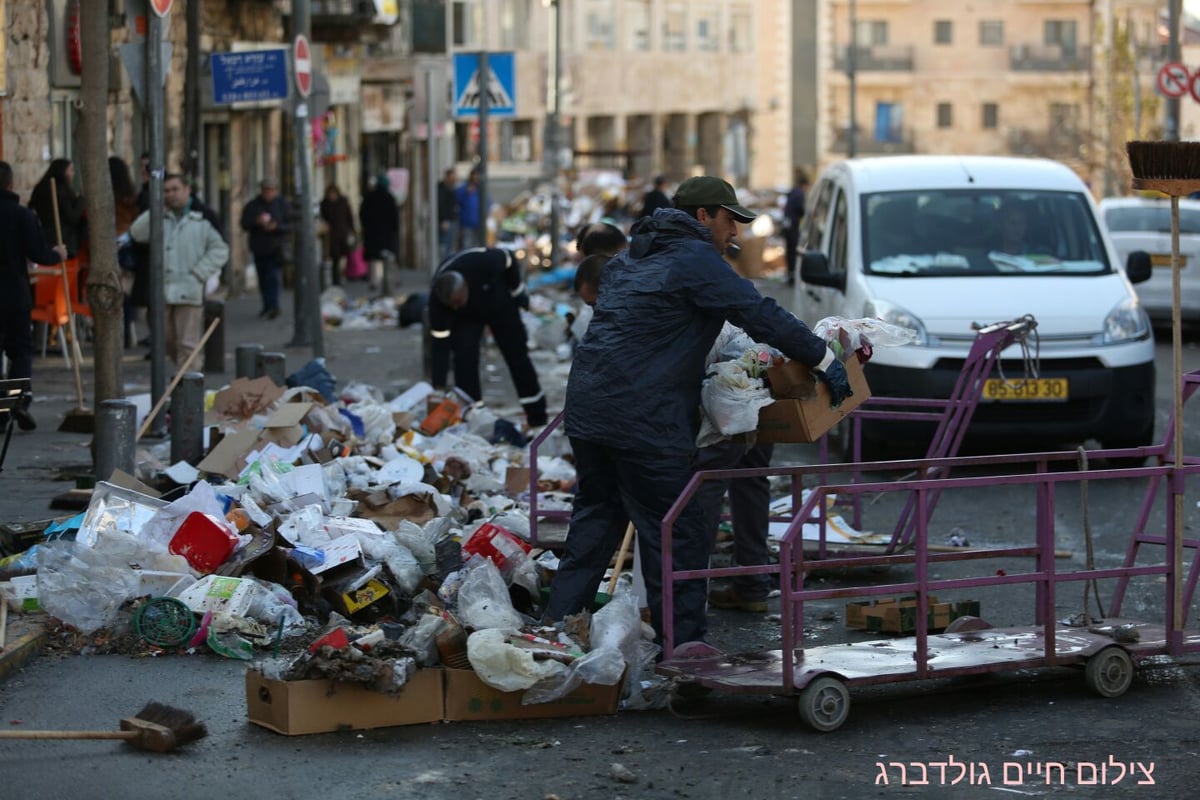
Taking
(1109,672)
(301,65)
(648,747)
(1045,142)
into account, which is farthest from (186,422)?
(1045,142)

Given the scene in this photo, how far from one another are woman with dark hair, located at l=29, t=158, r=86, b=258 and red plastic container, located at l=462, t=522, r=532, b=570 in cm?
961

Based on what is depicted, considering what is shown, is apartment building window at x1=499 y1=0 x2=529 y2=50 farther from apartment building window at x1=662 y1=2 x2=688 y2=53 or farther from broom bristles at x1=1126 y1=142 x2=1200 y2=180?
broom bristles at x1=1126 y1=142 x2=1200 y2=180

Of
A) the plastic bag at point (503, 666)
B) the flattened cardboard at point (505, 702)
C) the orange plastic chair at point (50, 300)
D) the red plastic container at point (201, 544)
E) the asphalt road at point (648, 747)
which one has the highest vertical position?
the orange plastic chair at point (50, 300)

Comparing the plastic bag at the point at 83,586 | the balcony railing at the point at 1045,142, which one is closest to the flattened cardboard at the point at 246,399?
the plastic bag at the point at 83,586

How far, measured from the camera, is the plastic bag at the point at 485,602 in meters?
6.91

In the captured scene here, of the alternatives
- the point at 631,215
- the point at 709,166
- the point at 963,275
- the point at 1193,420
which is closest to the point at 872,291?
the point at 963,275

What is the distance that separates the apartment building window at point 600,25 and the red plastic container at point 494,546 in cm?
5357

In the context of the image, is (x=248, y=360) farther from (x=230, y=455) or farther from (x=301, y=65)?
(x=301, y=65)

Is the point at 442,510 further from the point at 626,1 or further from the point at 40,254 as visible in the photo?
the point at 626,1

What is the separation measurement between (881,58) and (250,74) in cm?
6806

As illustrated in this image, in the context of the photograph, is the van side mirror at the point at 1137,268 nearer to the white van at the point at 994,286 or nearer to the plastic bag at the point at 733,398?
the white van at the point at 994,286

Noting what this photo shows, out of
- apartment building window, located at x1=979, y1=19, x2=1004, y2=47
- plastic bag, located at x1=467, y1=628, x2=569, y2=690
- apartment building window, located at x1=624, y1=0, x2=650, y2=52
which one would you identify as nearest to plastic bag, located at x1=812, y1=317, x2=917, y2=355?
plastic bag, located at x1=467, y1=628, x2=569, y2=690

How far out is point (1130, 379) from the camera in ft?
39.7

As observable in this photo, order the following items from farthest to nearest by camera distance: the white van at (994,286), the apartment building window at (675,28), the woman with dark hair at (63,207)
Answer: the apartment building window at (675,28) < the woman with dark hair at (63,207) < the white van at (994,286)
